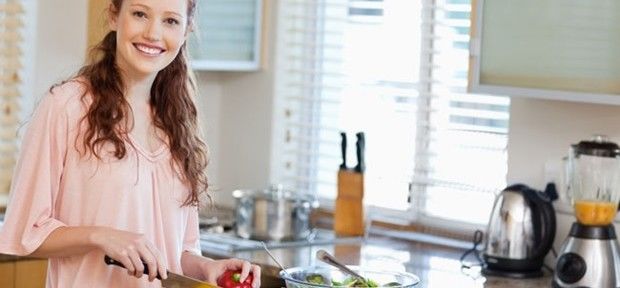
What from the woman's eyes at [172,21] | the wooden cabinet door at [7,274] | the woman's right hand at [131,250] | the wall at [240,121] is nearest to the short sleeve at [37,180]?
the woman's right hand at [131,250]

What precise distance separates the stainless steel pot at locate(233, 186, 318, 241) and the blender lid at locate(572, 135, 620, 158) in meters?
1.04

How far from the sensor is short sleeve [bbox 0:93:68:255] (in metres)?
2.29

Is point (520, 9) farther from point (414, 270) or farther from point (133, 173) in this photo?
point (133, 173)

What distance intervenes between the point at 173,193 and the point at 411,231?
5.81ft

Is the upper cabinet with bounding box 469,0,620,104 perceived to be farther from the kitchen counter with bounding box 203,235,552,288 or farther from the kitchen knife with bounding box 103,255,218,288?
the kitchen knife with bounding box 103,255,218,288

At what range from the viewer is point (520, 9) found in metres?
3.39

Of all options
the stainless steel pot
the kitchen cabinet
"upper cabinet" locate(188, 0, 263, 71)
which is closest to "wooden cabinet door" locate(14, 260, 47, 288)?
the kitchen cabinet

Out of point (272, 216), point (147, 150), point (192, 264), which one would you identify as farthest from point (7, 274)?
point (147, 150)

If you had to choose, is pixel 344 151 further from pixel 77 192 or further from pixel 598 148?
pixel 77 192

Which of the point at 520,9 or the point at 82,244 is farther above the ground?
the point at 520,9

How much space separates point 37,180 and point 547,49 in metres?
1.55

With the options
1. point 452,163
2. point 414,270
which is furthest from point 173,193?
point 452,163

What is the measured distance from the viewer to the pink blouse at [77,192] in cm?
230

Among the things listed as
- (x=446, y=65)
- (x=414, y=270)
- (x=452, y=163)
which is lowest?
(x=414, y=270)
